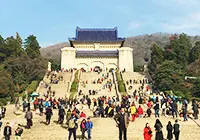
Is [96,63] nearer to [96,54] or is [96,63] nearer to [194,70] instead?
[96,54]

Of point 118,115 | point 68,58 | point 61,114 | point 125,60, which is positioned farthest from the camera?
point 68,58

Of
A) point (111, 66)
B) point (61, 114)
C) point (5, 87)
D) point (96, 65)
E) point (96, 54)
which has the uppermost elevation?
point (96, 54)

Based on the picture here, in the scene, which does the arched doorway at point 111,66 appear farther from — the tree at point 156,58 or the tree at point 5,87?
the tree at point 5,87

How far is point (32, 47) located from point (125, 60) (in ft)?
50.0

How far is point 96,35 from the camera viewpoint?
213 feet

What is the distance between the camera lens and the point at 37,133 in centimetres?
1652

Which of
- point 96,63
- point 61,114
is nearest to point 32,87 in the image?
point 96,63

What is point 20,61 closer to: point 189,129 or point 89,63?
point 89,63

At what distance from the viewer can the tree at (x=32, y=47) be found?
2117 inches

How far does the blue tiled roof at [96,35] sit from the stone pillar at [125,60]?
5.31 meters

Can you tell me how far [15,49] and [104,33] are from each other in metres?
20.9

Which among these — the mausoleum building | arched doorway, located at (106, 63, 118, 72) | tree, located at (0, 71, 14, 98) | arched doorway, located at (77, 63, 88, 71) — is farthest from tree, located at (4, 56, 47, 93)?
arched doorway, located at (106, 63, 118, 72)

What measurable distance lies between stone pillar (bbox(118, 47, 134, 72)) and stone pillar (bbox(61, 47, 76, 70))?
7640mm

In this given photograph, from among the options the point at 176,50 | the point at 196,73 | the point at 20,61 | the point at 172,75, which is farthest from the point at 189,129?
the point at 176,50
